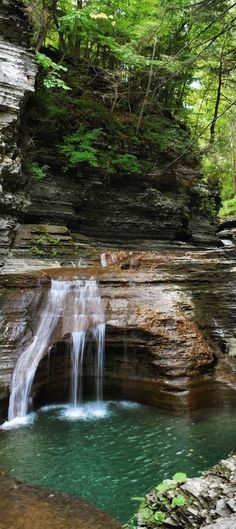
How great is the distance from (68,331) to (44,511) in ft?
15.0

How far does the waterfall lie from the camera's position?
28.1 ft

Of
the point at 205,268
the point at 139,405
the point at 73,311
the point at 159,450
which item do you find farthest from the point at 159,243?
the point at 159,450

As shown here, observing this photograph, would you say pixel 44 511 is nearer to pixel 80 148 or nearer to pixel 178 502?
pixel 178 502

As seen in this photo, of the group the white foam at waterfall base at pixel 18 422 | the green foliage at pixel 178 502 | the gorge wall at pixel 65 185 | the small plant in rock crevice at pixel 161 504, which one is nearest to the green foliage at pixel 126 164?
the gorge wall at pixel 65 185

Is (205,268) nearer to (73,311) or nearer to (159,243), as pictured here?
(73,311)

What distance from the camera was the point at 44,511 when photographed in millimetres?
4988

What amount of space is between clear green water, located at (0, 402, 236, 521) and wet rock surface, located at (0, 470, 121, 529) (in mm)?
229

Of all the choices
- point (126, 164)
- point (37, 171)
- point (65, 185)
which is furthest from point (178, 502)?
point (126, 164)

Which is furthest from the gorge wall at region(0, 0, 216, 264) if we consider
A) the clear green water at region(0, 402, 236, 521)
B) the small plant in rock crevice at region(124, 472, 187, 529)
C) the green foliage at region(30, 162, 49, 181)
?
the small plant in rock crevice at region(124, 472, 187, 529)

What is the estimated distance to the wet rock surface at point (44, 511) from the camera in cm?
471

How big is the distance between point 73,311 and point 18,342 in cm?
141

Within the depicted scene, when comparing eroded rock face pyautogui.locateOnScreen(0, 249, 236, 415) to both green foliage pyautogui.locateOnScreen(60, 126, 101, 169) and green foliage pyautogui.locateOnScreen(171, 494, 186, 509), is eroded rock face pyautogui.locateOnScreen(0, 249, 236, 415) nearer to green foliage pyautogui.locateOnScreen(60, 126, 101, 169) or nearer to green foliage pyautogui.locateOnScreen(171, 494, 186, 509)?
green foliage pyautogui.locateOnScreen(171, 494, 186, 509)

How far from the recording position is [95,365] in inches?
370

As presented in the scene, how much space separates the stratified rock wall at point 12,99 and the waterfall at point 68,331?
2.46m
